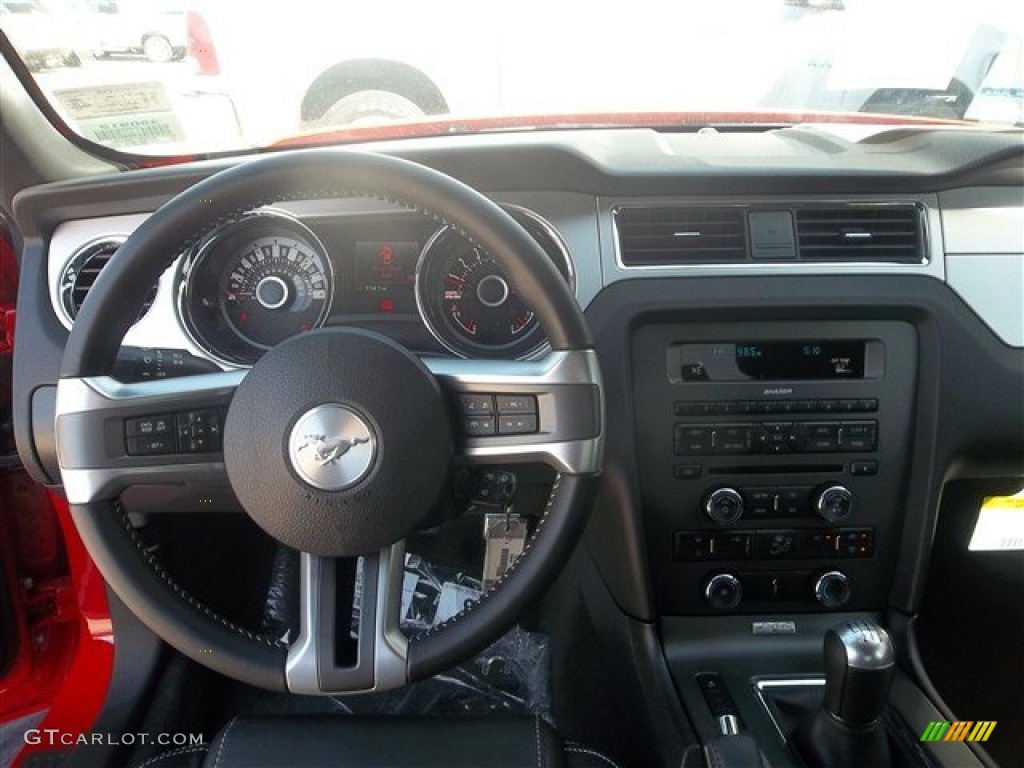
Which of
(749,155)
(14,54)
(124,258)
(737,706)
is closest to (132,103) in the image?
(14,54)

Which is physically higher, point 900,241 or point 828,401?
point 900,241

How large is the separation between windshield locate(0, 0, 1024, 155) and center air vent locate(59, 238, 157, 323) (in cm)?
36

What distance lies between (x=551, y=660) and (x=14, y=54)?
1.68 meters

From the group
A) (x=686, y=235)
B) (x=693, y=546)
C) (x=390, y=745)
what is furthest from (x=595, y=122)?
(x=390, y=745)

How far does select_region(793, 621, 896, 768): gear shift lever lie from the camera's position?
1382mm

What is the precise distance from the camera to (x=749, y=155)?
66.4 inches

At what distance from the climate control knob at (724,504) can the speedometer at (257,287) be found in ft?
2.61

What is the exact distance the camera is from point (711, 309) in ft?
5.31

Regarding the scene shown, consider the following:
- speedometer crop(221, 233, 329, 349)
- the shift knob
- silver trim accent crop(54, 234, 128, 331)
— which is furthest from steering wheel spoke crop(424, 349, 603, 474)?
silver trim accent crop(54, 234, 128, 331)

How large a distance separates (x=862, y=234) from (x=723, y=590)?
2.42 feet

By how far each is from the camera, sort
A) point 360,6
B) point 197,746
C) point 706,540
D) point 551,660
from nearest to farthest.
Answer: point 197,746 < point 706,540 < point 551,660 < point 360,6

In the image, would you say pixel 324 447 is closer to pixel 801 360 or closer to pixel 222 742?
pixel 222 742

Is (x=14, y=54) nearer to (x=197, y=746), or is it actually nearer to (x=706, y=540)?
(x=197, y=746)

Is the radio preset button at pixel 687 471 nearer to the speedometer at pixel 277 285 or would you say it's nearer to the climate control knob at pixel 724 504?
the climate control knob at pixel 724 504
